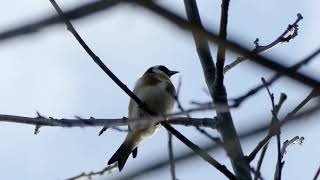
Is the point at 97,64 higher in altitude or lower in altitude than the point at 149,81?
lower

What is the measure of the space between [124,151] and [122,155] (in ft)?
0.49

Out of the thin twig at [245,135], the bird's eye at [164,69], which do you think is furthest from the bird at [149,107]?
the thin twig at [245,135]

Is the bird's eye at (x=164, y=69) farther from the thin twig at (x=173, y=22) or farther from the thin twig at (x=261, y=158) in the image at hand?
the thin twig at (x=173, y=22)

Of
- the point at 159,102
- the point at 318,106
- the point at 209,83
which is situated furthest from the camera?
the point at 159,102

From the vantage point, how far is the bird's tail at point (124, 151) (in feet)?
16.2

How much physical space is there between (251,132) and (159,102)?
4.36 metres

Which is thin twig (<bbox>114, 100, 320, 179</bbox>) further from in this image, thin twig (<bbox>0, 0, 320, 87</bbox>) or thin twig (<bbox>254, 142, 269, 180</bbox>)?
thin twig (<bbox>254, 142, 269, 180</bbox>)

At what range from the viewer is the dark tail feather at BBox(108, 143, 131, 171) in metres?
4.91

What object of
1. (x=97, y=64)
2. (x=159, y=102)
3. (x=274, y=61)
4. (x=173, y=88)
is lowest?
(x=274, y=61)

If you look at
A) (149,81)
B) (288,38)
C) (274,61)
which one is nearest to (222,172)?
(288,38)

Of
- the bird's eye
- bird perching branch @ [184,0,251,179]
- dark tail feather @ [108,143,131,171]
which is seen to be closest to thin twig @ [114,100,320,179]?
bird perching branch @ [184,0,251,179]

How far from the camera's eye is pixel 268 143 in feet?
9.20

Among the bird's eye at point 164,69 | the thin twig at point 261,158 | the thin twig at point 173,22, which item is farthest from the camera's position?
the bird's eye at point 164,69

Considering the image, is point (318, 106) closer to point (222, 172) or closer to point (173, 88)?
point (222, 172)
